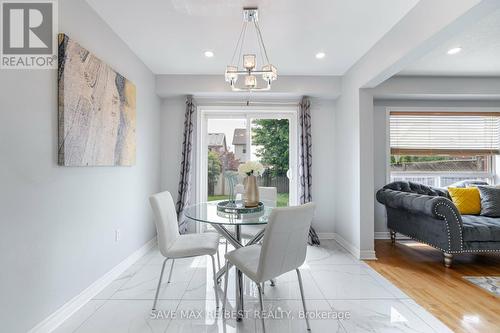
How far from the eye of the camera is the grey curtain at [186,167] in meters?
3.79

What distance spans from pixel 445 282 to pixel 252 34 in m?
3.13

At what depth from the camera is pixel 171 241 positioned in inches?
87.2

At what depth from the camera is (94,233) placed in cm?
224

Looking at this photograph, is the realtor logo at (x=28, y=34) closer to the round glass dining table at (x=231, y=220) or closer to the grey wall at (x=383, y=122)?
the round glass dining table at (x=231, y=220)

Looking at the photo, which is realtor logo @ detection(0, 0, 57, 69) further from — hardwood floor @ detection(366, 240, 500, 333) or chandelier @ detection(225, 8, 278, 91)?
hardwood floor @ detection(366, 240, 500, 333)

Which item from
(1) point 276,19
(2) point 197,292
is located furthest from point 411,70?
(2) point 197,292

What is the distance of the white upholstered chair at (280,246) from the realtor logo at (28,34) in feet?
5.97

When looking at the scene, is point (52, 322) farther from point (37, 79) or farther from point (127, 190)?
point (37, 79)

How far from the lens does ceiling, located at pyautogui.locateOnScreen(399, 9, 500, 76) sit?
2402mm

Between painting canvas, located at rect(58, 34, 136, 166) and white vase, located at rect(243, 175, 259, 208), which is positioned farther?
white vase, located at rect(243, 175, 259, 208)

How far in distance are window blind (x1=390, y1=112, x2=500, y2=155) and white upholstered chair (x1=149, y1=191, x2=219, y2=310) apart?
11.1ft

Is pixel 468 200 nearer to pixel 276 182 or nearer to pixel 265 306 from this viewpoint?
pixel 276 182

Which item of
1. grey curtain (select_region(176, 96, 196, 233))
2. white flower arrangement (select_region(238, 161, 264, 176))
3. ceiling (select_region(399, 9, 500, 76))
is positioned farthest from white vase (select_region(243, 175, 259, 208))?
ceiling (select_region(399, 9, 500, 76))

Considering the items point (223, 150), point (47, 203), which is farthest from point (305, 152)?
point (47, 203)
